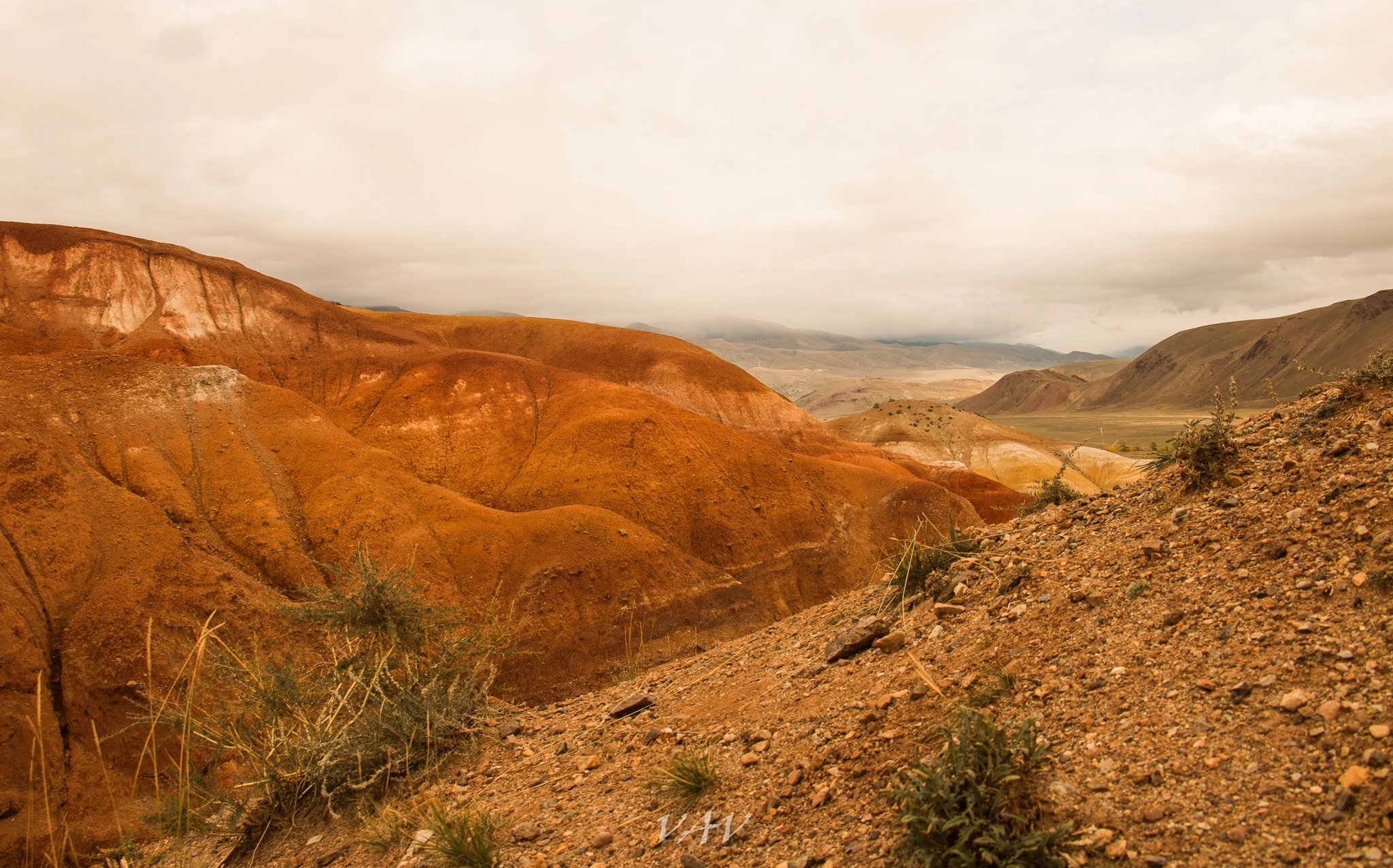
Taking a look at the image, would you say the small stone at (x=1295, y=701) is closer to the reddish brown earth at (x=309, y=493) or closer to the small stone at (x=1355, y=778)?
the small stone at (x=1355, y=778)

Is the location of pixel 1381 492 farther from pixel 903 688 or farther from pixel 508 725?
pixel 508 725

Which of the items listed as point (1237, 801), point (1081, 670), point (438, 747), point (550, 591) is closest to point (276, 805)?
point (438, 747)

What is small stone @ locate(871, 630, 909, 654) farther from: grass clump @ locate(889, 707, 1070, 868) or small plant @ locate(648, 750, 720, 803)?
grass clump @ locate(889, 707, 1070, 868)

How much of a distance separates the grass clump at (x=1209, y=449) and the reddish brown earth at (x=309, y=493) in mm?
5480

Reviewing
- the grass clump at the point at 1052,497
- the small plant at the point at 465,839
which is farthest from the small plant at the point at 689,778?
the grass clump at the point at 1052,497

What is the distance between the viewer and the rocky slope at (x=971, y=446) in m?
59.8

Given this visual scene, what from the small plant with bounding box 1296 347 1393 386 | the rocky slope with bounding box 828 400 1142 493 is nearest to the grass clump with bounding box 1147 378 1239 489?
the small plant with bounding box 1296 347 1393 386

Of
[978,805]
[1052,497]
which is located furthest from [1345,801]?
[1052,497]

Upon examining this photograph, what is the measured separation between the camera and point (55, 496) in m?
20.7

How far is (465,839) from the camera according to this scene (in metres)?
4.64

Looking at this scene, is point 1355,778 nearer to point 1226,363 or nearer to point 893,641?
point 893,641

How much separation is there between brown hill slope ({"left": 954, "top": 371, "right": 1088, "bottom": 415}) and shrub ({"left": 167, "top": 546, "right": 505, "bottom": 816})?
190 m

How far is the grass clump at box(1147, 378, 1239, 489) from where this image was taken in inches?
207

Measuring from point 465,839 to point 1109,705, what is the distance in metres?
4.21
